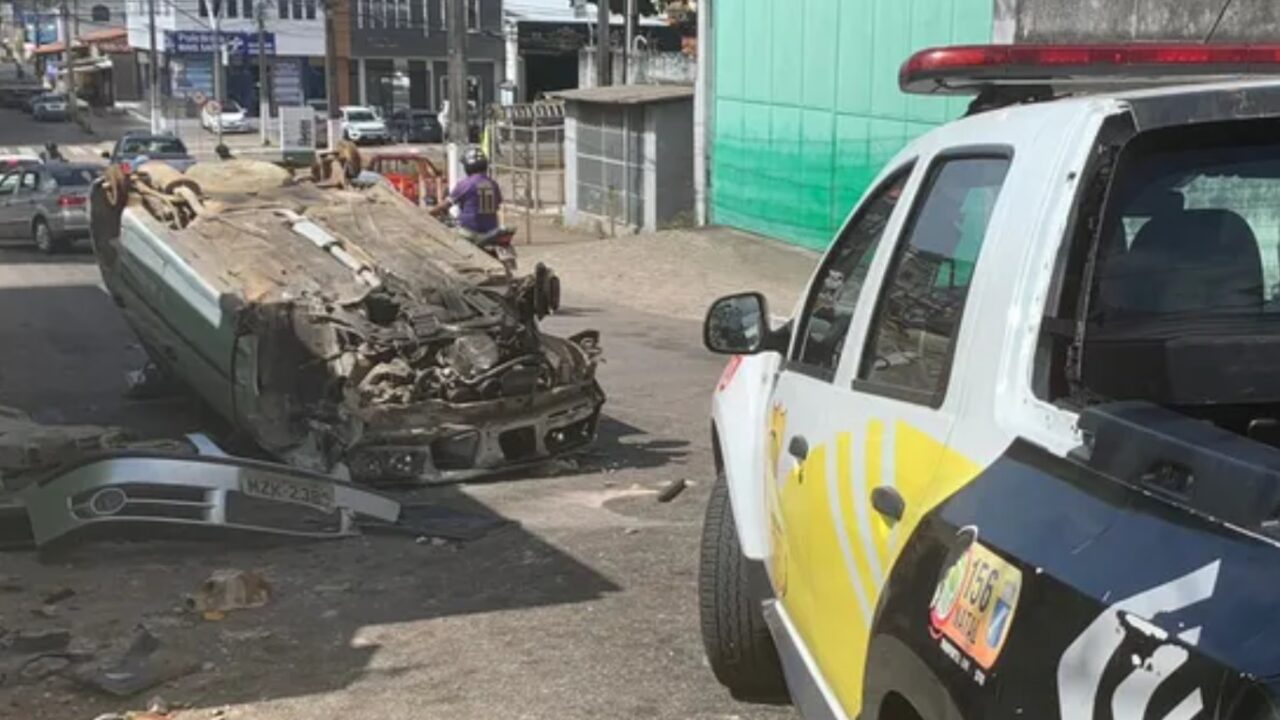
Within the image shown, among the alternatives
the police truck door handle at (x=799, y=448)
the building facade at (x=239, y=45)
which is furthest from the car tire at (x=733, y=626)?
the building facade at (x=239, y=45)

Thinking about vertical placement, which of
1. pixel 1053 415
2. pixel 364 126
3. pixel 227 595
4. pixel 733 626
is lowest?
pixel 227 595

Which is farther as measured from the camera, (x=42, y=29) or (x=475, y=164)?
(x=42, y=29)

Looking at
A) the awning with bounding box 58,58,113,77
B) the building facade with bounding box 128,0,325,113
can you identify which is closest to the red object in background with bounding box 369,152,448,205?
the building facade with bounding box 128,0,325,113

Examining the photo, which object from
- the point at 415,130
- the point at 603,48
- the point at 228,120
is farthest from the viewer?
the point at 228,120

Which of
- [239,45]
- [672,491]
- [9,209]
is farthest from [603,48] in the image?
[239,45]

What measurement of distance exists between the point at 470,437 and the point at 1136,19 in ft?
35.5

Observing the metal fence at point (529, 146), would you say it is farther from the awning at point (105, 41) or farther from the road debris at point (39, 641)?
the awning at point (105, 41)

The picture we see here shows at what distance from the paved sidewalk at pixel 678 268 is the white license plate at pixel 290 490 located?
10471 millimetres

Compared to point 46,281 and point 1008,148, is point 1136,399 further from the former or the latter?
point 46,281

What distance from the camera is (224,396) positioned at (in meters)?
8.85

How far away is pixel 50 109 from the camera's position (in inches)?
3182

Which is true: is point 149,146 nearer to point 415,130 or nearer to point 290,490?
point 415,130

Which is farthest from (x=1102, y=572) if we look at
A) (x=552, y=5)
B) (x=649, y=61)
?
(x=552, y=5)

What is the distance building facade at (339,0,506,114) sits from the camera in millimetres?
81438
